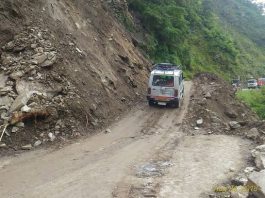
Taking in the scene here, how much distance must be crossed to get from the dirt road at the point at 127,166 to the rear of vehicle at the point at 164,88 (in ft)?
16.3

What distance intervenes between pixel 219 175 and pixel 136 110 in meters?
11.4

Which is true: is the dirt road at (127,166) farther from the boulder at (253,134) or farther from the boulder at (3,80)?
the boulder at (3,80)

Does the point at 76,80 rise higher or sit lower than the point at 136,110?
higher

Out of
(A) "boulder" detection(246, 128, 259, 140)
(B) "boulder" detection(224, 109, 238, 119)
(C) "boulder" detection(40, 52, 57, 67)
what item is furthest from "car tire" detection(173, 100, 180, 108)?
(C) "boulder" detection(40, 52, 57, 67)

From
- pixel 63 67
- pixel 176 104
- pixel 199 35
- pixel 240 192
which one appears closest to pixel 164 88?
pixel 176 104

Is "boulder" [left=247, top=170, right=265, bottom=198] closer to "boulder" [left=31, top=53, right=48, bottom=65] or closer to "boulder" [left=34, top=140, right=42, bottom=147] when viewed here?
"boulder" [left=34, top=140, right=42, bottom=147]

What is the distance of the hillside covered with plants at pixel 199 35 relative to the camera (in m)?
43.7

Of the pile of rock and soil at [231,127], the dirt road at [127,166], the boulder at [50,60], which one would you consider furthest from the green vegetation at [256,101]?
the boulder at [50,60]

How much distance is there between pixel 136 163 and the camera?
1542cm

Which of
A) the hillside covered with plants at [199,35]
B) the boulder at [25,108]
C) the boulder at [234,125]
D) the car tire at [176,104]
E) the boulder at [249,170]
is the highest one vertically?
the hillside covered with plants at [199,35]

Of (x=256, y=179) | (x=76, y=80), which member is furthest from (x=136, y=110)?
(x=256, y=179)

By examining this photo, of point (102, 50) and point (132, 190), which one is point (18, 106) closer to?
point (132, 190)

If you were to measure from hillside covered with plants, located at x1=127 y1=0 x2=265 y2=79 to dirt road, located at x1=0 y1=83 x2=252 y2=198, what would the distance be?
22972 mm

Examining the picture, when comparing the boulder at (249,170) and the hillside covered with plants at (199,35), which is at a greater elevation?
the hillside covered with plants at (199,35)
